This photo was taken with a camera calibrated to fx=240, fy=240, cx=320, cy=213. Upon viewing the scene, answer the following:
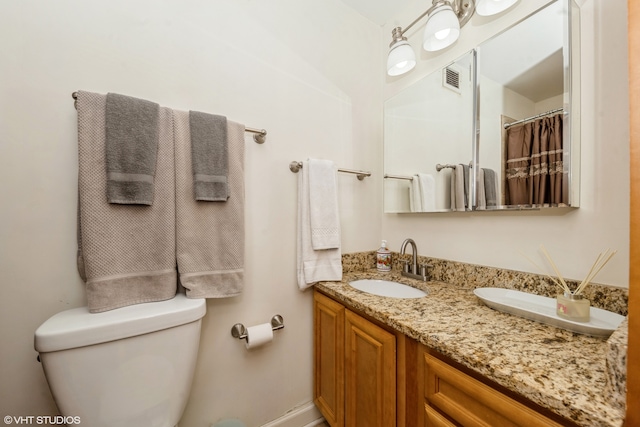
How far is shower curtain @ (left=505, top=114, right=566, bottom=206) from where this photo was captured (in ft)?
2.71

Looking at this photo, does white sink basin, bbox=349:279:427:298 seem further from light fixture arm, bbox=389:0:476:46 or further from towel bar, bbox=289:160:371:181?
light fixture arm, bbox=389:0:476:46

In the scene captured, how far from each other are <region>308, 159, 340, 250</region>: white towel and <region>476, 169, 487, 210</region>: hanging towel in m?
0.65

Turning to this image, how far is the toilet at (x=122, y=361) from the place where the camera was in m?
0.66

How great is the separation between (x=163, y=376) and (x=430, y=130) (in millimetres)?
1544

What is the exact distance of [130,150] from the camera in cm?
81

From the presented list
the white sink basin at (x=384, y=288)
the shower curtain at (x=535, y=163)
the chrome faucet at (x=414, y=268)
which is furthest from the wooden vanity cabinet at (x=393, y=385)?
the shower curtain at (x=535, y=163)

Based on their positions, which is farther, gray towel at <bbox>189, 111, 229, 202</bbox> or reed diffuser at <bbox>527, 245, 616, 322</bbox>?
gray towel at <bbox>189, 111, 229, 202</bbox>

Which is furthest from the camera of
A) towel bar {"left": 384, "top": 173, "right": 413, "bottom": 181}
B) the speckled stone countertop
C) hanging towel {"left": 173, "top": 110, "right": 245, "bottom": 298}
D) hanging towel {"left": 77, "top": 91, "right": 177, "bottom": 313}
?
towel bar {"left": 384, "top": 173, "right": 413, "bottom": 181}

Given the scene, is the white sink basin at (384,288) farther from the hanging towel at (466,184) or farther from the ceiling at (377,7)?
the ceiling at (377,7)

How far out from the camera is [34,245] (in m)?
0.79

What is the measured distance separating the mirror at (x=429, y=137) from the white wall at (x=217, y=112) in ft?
0.45

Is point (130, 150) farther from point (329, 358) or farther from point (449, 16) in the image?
point (449, 16)

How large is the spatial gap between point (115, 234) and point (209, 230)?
0.94ft

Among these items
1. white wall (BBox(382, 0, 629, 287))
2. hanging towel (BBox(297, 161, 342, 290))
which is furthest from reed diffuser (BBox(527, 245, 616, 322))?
hanging towel (BBox(297, 161, 342, 290))
